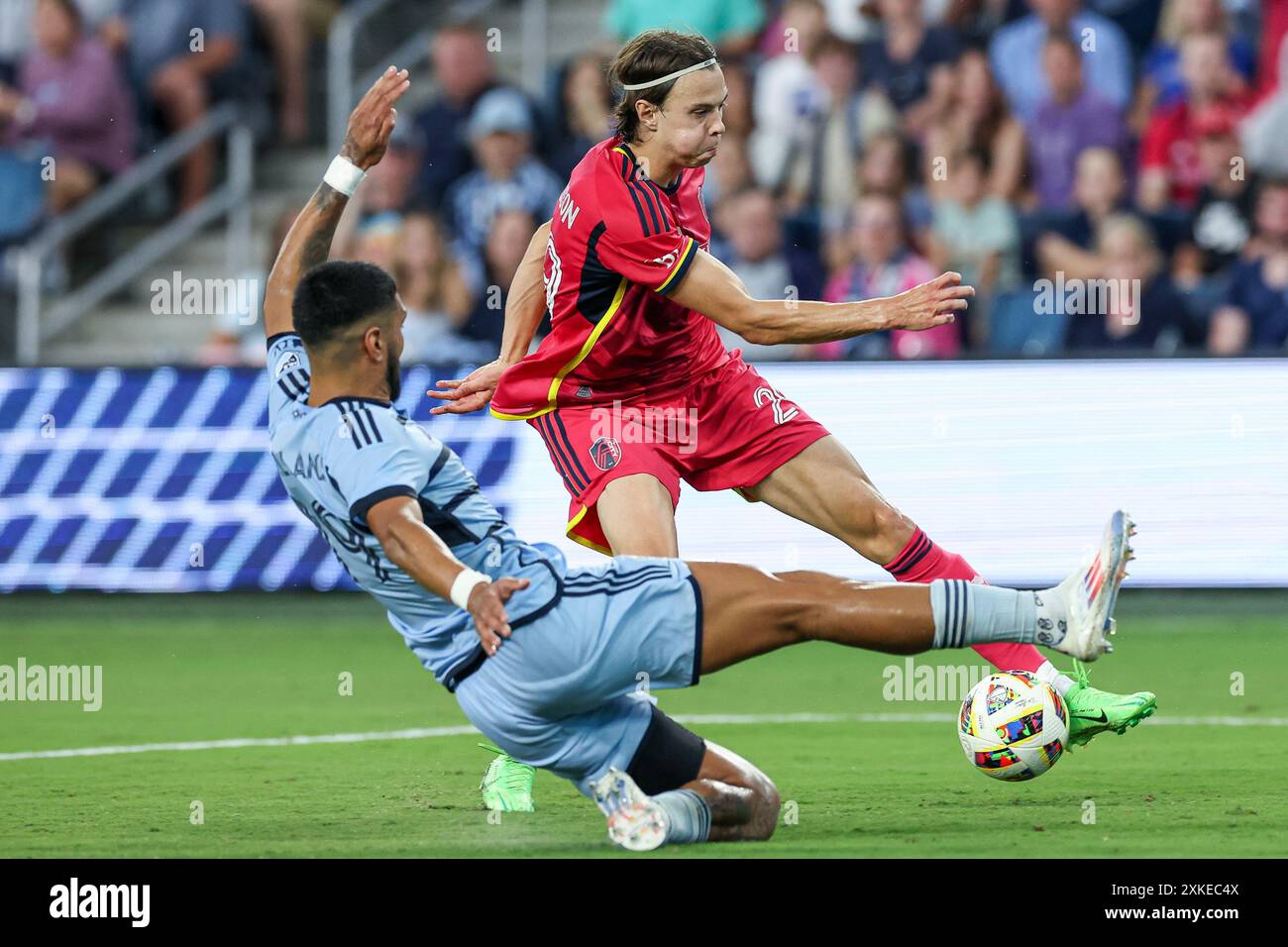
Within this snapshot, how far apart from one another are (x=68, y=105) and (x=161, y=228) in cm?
139

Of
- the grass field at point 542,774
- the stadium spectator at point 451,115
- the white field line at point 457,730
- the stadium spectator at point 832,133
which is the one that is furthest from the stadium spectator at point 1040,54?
the white field line at point 457,730

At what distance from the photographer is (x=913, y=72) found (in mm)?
14680

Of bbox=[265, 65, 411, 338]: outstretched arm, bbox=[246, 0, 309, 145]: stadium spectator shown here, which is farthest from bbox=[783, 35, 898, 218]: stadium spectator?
bbox=[265, 65, 411, 338]: outstretched arm

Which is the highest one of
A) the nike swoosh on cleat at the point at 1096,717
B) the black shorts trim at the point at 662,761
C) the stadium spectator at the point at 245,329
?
the stadium spectator at the point at 245,329

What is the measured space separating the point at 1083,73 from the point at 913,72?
1.27 meters

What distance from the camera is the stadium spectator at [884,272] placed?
13.3 m

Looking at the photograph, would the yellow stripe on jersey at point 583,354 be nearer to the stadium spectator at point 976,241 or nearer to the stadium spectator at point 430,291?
the stadium spectator at point 430,291

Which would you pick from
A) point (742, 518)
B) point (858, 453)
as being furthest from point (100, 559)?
point (858, 453)

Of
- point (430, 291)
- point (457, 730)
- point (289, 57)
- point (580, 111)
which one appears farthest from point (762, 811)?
point (289, 57)

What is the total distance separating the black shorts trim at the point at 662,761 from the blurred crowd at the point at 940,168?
6767 mm

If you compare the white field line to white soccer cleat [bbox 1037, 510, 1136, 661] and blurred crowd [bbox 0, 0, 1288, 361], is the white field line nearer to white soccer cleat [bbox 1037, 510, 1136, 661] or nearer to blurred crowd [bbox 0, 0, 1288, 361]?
white soccer cleat [bbox 1037, 510, 1136, 661]

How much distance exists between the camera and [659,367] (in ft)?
23.7

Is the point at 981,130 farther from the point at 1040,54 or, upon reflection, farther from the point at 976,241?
the point at 976,241

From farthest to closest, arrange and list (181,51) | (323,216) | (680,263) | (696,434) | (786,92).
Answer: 1. (181,51)
2. (786,92)
3. (696,434)
4. (680,263)
5. (323,216)
